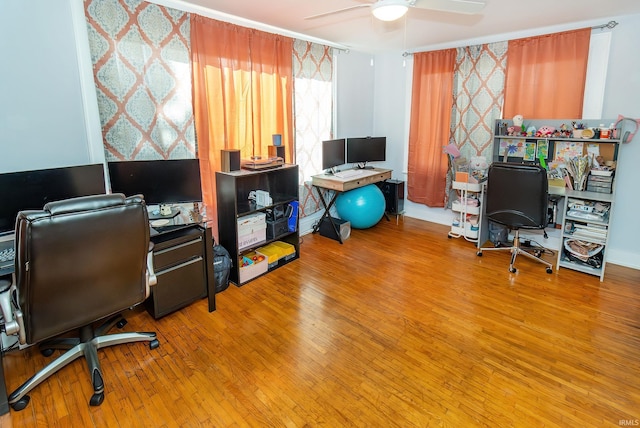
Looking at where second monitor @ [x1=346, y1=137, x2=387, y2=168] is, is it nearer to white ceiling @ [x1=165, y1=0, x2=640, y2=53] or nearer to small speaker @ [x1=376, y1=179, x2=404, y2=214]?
small speaker @ [x1=376, y1=179, x2=404, y2=214]

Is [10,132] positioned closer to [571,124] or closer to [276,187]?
[276,187]

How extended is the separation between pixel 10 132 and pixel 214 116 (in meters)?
1.46

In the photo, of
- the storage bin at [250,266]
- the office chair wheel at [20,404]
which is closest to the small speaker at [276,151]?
the storage bin at [250,266]

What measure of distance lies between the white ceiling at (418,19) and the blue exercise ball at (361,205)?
181 centimetres

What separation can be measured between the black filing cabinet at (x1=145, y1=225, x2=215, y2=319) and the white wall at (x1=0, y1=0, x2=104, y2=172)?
34.3 inches

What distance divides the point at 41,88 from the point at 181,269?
149cm

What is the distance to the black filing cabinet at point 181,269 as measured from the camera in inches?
98.1

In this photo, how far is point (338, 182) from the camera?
13.4ft

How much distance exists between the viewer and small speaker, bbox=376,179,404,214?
199 inches

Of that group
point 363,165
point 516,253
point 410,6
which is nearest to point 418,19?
point 410,6

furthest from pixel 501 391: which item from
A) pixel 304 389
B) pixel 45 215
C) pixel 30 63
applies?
pixel 30 63

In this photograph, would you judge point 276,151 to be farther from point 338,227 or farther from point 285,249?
point 338,227

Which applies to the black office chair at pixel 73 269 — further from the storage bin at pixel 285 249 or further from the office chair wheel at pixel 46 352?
the storage bin at pixel 285 249

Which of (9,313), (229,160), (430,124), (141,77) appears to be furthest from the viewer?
(430,124)
